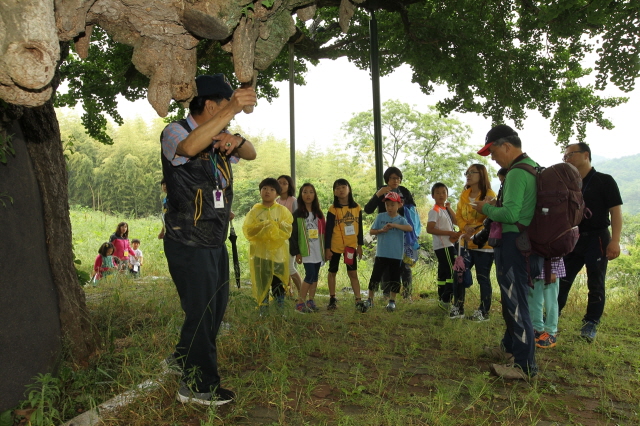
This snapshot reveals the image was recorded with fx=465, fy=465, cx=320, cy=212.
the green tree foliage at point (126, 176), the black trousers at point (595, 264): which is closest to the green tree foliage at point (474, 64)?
the black trousers at point (595, 264)

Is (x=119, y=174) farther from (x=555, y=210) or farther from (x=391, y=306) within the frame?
(x=555, y=210)

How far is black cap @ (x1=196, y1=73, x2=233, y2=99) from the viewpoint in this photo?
330 centimetres

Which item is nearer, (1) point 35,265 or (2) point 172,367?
(2) point 172,367

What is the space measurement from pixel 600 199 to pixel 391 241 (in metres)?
2.62

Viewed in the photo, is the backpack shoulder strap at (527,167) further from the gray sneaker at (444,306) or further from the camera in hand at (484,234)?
the gray sneaker at (444,306)

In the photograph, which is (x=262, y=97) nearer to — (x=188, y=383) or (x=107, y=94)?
(x=107, y=94)

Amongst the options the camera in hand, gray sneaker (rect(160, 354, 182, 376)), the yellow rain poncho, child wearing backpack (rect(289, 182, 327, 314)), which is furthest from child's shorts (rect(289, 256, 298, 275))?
gray sneaker (rect(160, 354, 182, 376))

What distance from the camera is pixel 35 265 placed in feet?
11.3

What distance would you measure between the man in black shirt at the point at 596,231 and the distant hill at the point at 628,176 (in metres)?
50.0

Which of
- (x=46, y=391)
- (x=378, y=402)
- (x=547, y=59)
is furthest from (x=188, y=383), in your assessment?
(x=547, y=59)

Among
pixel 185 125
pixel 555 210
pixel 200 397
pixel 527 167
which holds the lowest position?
pixel 200 397

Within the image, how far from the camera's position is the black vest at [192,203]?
10.3 ft

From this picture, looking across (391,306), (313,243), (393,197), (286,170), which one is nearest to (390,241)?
(393,197)

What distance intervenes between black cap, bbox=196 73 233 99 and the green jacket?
2.34m
